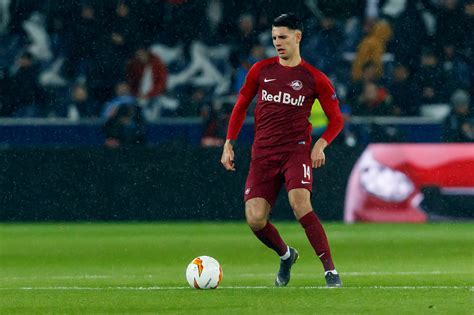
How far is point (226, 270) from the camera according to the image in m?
12.4

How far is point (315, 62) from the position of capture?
20500mm

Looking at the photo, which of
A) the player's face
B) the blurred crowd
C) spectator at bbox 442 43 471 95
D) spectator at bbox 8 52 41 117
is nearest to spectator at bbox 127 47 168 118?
the blurred crowd

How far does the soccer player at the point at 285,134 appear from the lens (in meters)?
10.1

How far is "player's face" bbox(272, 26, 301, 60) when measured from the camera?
10109 millimetres

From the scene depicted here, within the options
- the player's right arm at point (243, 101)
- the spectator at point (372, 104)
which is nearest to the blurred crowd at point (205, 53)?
the spectator at point (372, 104)

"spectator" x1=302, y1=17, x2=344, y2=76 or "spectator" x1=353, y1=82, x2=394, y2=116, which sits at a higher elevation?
"spectator" x1=302, y1=17, x2=344, y2=76

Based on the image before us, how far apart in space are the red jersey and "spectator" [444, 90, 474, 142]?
9.54 metres

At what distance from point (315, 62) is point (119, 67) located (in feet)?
9.61

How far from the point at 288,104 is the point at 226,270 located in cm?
263

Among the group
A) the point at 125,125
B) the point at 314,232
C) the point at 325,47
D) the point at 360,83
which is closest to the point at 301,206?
the point at 314,232

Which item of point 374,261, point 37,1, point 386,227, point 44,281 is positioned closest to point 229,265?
point 374,261

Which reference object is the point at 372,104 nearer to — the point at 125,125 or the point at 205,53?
the point at 205,53

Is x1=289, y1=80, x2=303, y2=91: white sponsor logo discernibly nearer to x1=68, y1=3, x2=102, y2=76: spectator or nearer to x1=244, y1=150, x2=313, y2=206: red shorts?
x1=244, y1=150, x2=313, y2=206: red shorts

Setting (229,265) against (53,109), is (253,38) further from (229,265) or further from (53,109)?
(229,265)
